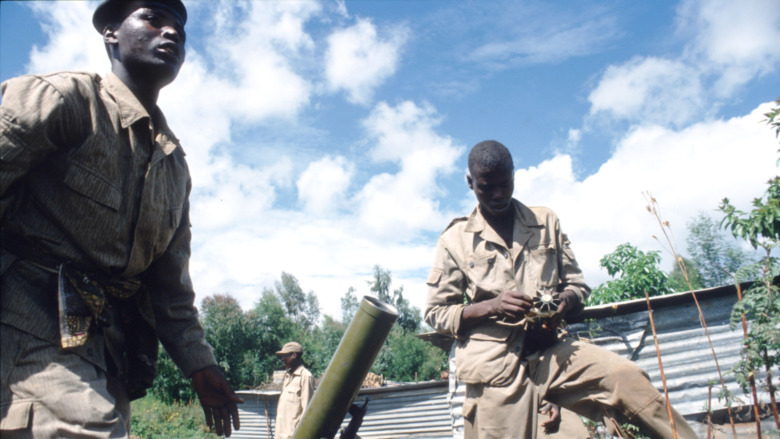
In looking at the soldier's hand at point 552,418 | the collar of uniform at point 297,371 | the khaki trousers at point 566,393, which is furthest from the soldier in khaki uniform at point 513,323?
Result: the collar of uniform at point 297,371

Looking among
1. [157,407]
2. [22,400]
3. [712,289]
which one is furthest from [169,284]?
[157,407]

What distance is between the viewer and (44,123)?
5.16 ft

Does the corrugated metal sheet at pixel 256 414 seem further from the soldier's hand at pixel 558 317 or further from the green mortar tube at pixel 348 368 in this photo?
the green mortar tube at pixel 348 368

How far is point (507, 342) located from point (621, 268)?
12.1 meters

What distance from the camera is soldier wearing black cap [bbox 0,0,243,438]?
1.51 m

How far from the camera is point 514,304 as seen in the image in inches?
117

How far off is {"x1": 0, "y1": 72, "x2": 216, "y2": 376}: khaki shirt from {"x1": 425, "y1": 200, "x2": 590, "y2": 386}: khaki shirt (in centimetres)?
172

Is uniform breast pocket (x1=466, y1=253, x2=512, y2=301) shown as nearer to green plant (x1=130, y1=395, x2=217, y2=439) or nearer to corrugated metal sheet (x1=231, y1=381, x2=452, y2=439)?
corrugated metal sheet (x1=231, y1=381, x2=452, y2=439)

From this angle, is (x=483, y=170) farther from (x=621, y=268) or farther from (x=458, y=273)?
(x=621, y=268)

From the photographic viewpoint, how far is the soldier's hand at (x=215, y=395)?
213 centimetres

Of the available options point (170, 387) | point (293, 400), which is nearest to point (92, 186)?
point (293, 400)

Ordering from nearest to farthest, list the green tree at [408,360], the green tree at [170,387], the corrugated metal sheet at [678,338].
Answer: the corrugated metal sheet at [678,338] → the green tree at [170,387] → the green tree at [408,360]

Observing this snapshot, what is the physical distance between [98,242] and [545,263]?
8.44ft

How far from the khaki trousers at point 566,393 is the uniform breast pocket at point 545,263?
15.4 inches
